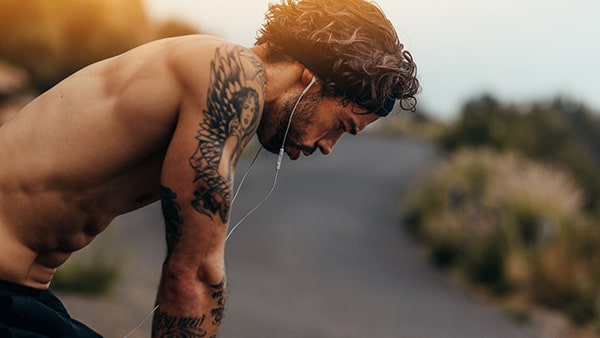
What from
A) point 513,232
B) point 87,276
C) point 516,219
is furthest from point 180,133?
point 516,219

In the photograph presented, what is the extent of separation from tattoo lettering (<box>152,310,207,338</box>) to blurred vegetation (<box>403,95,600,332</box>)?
7867 mm

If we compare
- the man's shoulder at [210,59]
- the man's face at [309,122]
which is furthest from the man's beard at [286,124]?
the man's shoulder at [210,59]

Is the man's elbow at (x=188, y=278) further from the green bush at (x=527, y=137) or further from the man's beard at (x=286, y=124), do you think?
the green bush at (x=527, y=137)

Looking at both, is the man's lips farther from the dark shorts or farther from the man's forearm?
the dark shorts

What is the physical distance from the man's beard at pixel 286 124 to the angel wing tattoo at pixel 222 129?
0.19m

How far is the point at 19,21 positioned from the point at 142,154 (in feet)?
49.8

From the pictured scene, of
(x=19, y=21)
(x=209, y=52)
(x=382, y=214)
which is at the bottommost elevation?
(x=19, y=21)

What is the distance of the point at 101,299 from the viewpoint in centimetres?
803

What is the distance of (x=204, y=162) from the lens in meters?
2.67

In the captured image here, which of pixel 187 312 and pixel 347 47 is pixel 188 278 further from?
pixel 347 47

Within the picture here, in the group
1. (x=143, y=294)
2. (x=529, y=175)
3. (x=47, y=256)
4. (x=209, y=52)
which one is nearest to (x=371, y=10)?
(x=209, y=52)

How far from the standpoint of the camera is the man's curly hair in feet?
9.70

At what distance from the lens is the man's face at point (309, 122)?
299cm

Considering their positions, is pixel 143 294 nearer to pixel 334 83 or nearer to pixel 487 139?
pixel 334 83
